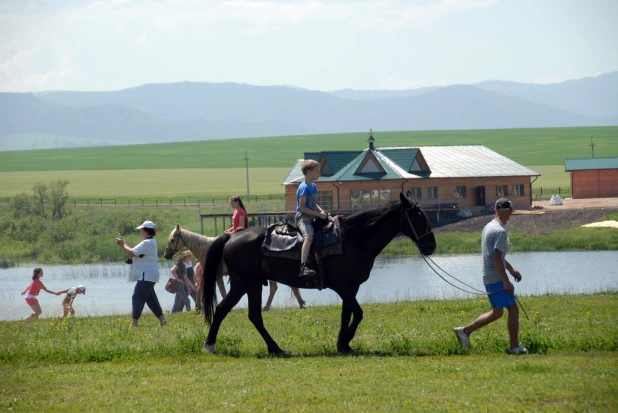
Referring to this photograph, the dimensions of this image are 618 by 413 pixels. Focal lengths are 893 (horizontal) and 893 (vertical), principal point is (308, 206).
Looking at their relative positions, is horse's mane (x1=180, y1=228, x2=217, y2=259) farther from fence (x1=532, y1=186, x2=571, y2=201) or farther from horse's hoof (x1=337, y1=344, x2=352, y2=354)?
fence (x1=532, y1=186, x2=571, y2=201)

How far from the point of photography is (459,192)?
65812 mm

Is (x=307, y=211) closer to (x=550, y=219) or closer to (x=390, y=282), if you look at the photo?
(x=390, y=282)

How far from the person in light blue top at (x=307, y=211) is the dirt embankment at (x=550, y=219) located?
4186 centimetres

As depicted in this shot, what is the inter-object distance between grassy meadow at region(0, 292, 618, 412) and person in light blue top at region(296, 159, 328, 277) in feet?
4.16

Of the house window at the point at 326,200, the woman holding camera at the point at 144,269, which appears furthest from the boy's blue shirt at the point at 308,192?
the house window at the point at 326,200

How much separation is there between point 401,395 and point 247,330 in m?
6.06

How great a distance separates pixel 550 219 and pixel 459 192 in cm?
1098

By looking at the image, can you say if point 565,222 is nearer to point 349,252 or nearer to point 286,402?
point 349,252

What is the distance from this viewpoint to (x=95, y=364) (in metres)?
11.7

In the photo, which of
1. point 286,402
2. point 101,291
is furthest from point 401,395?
point 101,291

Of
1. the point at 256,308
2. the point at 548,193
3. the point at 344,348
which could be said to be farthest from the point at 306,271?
the point at 548,193

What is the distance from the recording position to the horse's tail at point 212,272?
12797 mm

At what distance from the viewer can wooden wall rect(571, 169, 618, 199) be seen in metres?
72.0

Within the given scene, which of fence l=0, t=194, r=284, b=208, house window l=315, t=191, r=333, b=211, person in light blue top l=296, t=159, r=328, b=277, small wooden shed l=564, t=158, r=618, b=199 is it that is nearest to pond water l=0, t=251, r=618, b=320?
person in light blue top l=296, t=159, r=328, b=277
